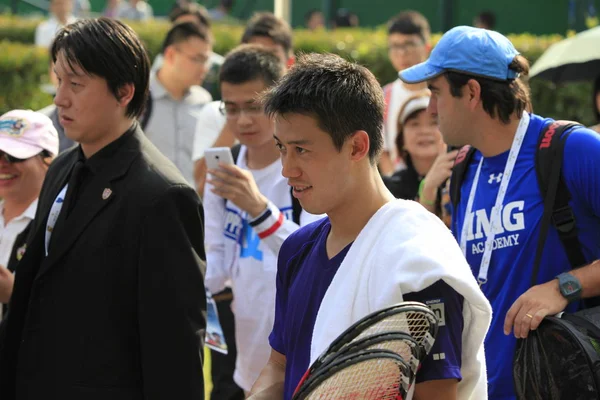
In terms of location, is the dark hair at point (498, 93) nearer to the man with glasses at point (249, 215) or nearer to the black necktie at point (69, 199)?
the man with glasses at point (249, 215)

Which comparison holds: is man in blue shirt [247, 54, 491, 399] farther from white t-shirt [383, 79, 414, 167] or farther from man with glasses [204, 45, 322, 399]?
white t-shirt [383, 79, 414, 167]

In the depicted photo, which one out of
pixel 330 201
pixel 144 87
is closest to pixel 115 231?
pixel 144 87

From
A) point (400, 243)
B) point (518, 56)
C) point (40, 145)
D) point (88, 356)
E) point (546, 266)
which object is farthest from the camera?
point (40, 145)

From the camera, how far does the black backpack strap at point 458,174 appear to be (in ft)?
14.5

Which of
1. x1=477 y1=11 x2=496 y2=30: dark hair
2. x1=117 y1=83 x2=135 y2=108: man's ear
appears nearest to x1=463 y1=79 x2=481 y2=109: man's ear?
x1=117 y1=83 x2=135 y2=108: man's ear

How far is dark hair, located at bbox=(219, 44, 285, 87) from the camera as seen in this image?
209 inches

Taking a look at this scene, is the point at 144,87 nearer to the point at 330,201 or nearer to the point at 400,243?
the point at 330,201

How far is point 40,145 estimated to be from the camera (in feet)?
16.8

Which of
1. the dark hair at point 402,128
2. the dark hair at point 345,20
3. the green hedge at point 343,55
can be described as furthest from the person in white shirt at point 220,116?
the dark hair at point 345,20

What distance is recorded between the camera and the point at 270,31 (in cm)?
780

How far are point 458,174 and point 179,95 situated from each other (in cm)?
411

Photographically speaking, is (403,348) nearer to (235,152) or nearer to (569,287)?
(569,287)

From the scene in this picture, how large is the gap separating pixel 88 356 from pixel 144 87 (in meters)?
1.09

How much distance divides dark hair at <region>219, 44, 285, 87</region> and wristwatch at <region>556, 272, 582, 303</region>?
6.91 feet
